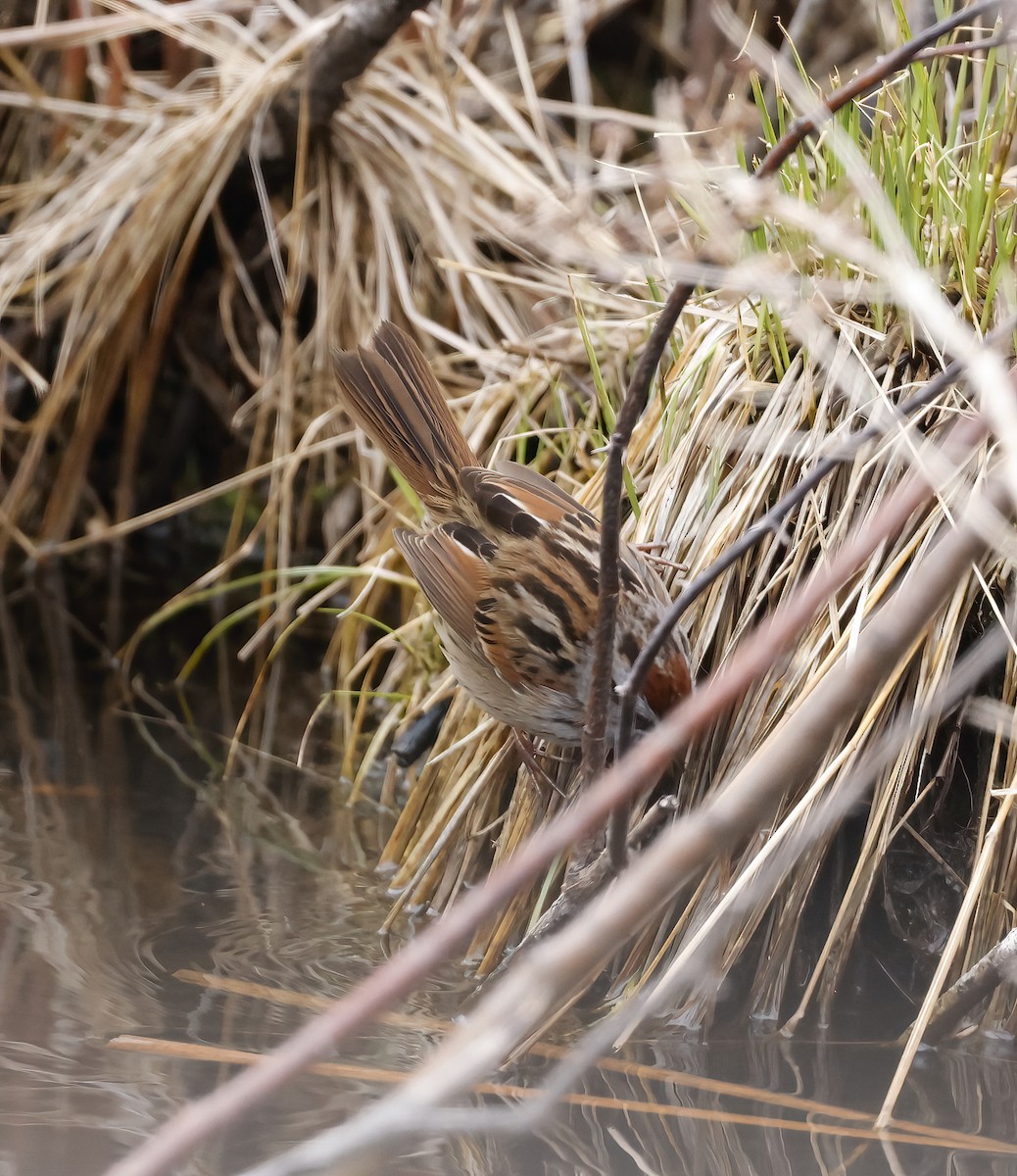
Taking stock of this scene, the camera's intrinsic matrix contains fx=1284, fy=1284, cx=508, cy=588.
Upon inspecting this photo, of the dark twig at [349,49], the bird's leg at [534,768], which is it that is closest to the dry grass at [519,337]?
the bird's leg at [534,768]

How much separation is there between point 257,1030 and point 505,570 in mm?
841

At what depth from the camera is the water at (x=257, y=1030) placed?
156 cm

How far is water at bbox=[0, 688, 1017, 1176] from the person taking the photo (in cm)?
156

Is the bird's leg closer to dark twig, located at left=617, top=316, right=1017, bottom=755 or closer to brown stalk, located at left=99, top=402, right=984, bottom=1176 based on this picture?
dark twig, located at left=617, top=316, right=1017, bottom=755

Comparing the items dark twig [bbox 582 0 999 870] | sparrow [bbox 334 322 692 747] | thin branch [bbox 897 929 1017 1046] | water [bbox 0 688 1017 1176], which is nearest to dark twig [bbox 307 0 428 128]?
sparrow [bbox 334 322 692 747]

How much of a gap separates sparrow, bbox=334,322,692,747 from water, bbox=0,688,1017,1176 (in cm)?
48

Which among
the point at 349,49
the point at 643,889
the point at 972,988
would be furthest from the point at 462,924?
the point at 349,49

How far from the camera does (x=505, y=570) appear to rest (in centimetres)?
222

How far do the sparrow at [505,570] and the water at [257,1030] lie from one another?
1.59 feet

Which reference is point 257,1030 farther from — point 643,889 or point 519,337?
point 519,337

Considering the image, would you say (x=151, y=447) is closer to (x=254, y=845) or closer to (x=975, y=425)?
(x=254, y=845)

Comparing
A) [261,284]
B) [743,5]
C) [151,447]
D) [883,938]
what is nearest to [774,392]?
[883,938]

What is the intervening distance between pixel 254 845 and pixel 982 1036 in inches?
55.9

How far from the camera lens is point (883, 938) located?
2.00 meters
